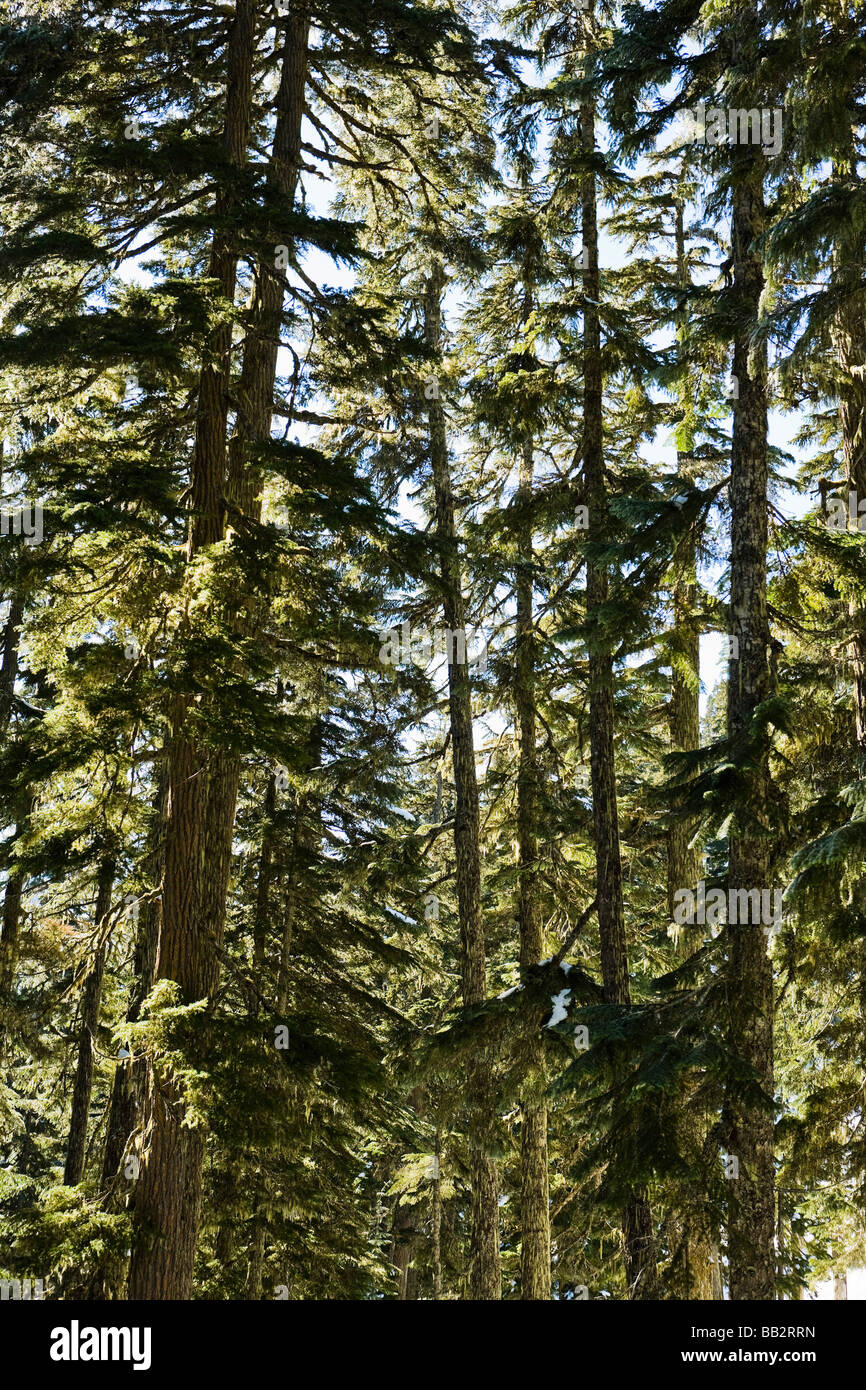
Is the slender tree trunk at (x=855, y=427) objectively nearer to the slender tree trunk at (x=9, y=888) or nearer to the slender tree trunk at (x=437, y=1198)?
the slender tree trunk at (x=9, y=888)

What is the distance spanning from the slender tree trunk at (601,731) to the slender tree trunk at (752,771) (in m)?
1.40

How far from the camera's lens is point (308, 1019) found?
8891mm

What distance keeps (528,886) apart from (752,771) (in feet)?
25.3

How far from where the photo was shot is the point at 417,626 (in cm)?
1543

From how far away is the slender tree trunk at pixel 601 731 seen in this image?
32.4 feet

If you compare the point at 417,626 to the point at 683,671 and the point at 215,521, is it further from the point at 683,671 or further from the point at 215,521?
the point at 215,521

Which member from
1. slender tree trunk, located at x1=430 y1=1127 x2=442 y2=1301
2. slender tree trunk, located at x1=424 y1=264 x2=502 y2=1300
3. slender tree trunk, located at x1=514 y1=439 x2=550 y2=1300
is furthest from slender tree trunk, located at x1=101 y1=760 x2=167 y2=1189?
slender tree trunk, located at x1=430 y1=1127 x2=442 y2=1301

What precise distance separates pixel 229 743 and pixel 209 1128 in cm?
265

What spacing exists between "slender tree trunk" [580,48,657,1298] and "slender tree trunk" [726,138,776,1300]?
1.40 m

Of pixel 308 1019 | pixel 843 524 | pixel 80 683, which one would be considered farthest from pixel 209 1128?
pixel 843 524

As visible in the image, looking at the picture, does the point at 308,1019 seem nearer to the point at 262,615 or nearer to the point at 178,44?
the point at 262,615

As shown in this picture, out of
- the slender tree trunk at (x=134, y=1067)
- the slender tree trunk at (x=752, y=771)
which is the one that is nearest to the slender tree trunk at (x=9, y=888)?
the slender tree trunk at (x=134, y=1067)

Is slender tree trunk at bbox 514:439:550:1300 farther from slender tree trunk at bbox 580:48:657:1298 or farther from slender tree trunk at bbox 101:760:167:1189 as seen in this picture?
slender tree trunk at bbox 101:760:167:1189

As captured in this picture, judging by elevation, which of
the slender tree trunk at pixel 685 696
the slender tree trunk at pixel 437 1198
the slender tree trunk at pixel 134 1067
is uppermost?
the slender tree trunk at pixel 685 696
